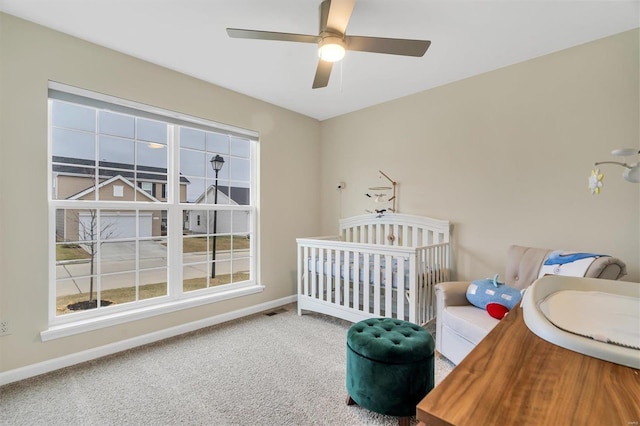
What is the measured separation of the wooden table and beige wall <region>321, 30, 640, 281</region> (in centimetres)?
217

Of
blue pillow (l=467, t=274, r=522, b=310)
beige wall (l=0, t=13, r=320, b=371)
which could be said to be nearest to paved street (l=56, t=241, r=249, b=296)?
beige wall (l=0, t=13, r=320, b=371)

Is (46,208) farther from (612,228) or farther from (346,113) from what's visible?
(612,228)

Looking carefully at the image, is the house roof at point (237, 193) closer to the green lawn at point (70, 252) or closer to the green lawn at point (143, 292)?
the green lawn at point (143, 292)

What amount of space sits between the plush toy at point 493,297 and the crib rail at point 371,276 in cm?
44

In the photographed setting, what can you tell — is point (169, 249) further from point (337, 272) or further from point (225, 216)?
point (337, 272)

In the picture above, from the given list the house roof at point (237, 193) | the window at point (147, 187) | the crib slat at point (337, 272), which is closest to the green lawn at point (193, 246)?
the house roof at point (237, 193)

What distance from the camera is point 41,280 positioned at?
2.13 metres

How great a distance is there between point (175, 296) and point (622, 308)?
10.1ft

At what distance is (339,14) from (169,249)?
2453 mm

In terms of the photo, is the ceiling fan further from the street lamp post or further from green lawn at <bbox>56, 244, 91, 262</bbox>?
green lawn at <bbox>56, 244, 91, 262</bbox>

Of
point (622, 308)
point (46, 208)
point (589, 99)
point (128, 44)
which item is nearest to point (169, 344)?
point (46, 208)

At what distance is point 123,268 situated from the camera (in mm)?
2623

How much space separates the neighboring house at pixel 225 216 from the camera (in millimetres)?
3090

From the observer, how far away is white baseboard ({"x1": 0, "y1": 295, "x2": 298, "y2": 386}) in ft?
6.74
